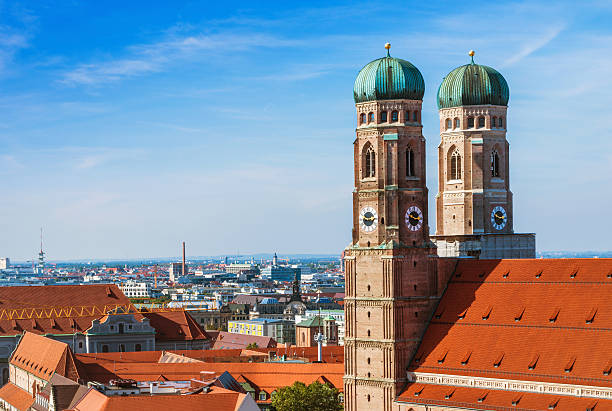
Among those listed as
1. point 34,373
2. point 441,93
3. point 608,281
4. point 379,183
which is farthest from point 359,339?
point 34,373

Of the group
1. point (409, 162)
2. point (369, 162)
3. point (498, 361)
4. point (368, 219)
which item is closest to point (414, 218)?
point (368, 219)

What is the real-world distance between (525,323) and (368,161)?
2166 centimetres

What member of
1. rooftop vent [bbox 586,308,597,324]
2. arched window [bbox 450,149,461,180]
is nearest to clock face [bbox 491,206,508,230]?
arched window [bbox 450,149,461,180]

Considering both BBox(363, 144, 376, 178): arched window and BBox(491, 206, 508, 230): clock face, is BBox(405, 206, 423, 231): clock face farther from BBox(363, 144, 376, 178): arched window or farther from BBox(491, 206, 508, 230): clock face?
BBox(491, 206, 508, 230): clock face

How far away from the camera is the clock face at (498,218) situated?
121 metres

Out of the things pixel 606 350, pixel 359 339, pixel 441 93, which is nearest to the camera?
pixel 606 350

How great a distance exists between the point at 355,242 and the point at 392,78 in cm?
1587

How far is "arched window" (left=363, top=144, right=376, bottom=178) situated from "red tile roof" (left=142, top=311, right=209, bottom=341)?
76.5 meters

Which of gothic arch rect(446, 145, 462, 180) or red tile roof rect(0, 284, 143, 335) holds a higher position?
gothic arch rect(446, 145, 462, 180)

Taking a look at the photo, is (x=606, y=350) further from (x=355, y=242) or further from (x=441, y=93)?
(x=441, y=93)

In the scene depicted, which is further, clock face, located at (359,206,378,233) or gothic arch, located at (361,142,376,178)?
gothic arch, located at (361,142,376,178)

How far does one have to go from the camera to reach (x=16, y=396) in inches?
5719

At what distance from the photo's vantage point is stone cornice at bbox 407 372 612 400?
8900 centimetres

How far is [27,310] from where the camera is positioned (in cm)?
16988
